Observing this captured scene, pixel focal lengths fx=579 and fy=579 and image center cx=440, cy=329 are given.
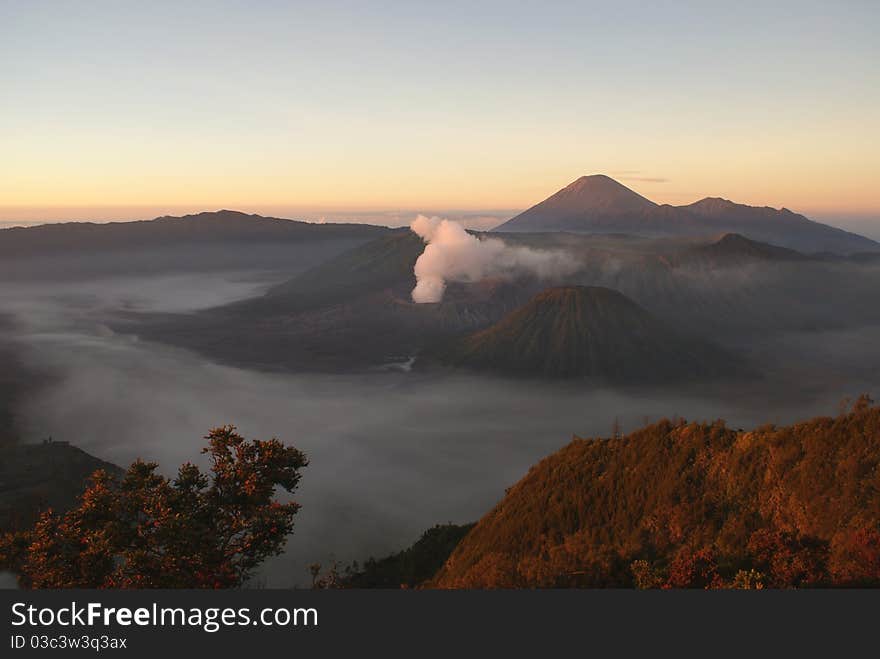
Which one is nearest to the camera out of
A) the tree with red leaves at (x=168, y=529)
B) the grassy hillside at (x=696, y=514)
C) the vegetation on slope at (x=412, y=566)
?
the grassy hillside at (x=696, y=514)

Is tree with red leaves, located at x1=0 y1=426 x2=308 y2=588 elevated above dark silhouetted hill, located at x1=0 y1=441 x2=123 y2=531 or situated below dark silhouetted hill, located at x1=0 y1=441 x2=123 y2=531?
above

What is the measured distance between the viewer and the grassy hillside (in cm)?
2078

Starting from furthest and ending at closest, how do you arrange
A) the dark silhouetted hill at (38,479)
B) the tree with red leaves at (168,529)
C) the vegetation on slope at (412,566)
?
1. the dark silhouetted hill at (38,479)
2. the vegetation on slope at (412,566)
3. the tree with red leaves at (168,529)

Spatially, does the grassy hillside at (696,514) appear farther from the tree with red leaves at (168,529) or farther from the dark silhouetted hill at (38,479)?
the dark silhouetted hill at (38,479)

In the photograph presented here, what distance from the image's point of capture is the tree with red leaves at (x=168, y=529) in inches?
870

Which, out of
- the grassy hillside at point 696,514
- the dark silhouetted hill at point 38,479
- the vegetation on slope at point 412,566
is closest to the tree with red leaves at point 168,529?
the grassy hillside at point 696,514

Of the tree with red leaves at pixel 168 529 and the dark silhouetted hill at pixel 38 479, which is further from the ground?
the tree with red leaves at pixel 168 529

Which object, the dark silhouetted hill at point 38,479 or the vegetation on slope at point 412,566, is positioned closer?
the vegetation on slope at point 412,566

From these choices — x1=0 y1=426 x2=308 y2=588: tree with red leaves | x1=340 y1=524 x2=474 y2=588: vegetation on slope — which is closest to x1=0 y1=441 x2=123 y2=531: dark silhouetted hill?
x1=340 y1=524 x2=474 y2=588: vegetation on slope

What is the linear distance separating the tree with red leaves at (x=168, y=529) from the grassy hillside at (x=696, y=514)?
33.5 feet

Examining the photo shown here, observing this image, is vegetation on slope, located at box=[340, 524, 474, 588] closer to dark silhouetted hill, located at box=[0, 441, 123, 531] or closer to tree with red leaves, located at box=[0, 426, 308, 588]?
tree with red leaves, located at box=[0, 426, 308, 588]

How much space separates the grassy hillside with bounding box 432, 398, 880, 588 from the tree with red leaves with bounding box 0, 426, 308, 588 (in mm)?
10211

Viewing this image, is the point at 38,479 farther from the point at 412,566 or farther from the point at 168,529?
the point at 168,529

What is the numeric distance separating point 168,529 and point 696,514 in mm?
24144
